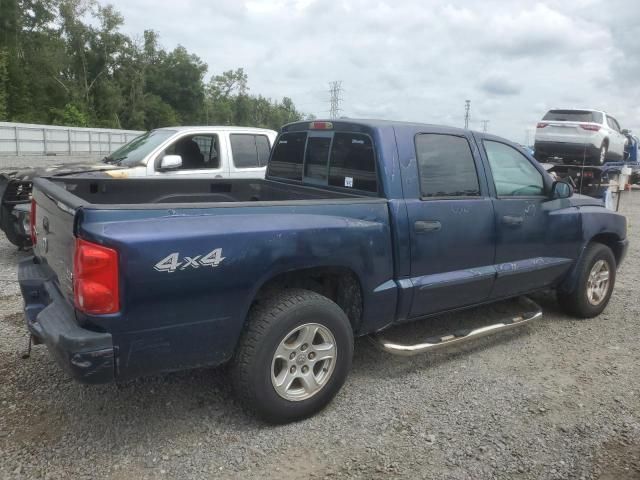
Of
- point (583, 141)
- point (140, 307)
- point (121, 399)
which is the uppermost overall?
point (583, 141)

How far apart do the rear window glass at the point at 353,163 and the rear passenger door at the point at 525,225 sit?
1115 mm

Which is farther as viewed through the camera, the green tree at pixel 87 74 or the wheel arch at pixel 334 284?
the green tree at pixel 87 74

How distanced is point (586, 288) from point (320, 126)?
3.00 meters

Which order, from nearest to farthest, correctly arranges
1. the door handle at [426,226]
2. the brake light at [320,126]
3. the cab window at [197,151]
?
the door handle at [426,226], the brake light at [320,126], the cab window at [197,151]

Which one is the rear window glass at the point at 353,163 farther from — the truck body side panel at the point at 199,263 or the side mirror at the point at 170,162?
the side mirror at the point at 170,162

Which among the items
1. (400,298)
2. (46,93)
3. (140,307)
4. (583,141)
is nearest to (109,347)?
(140,307)

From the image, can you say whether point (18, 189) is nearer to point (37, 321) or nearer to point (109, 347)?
point (37, 321)

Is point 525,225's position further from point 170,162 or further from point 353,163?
point 170,162

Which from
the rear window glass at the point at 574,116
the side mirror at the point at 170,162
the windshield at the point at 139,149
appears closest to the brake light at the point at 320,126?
the side mirror at the point at 170,162

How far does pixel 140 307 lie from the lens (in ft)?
8.63

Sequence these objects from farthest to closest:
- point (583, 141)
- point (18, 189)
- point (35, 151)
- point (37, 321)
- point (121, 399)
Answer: point (35, 151) → point (583, 141) → point (18, 189) → point (121, 399) → point (37, 321)

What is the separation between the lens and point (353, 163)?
3.97 meters

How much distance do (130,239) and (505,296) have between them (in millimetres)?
3179

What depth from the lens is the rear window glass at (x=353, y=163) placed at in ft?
12.5
